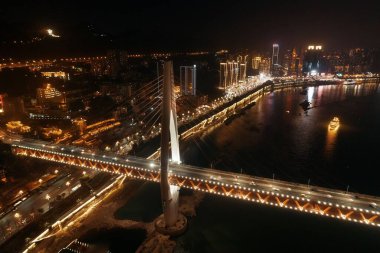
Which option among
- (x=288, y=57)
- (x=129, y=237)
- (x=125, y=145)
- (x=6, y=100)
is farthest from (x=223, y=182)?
(x=288, y=57)

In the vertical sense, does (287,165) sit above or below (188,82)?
below

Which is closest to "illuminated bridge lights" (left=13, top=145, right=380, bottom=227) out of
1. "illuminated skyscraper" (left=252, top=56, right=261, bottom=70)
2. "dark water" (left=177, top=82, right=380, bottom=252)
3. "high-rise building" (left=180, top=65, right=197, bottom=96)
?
"dark water" (left=177, top=82, right=380, bottom=252)

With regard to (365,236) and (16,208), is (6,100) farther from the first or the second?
(365,236)

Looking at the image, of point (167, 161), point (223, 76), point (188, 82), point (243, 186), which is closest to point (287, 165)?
point (243, 186)

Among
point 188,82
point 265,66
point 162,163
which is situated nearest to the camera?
point 162,163

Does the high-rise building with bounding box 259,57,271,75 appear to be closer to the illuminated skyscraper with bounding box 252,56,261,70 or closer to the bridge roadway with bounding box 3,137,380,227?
the illuminated skyscraper with bounding box 252,56,261,70

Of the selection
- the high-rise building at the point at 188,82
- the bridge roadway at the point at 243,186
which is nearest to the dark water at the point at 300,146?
the bridge roadway at the point at 243,186

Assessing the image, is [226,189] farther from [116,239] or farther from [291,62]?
[291,62]
